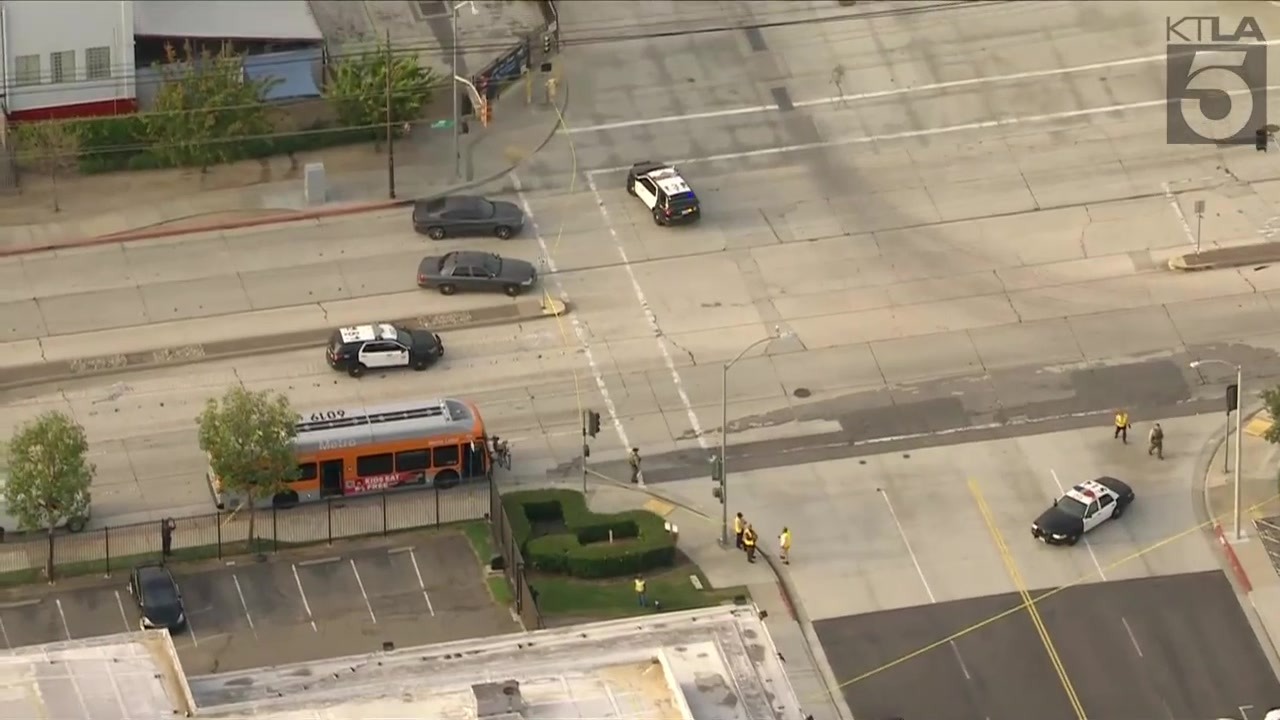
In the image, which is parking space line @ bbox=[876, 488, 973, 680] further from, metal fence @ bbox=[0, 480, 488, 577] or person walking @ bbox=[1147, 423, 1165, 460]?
metal fence @ bbox=[0, 480, 488, 577]

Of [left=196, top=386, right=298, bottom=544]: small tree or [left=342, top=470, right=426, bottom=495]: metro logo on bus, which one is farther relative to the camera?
[left=342, top=470, right=426, bottom=495]: metro logo on bus

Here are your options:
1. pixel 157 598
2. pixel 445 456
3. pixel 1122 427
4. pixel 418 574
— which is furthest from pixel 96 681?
pixel 1122 427

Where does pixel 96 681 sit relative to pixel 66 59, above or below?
below

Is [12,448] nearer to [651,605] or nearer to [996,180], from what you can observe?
[651,605]

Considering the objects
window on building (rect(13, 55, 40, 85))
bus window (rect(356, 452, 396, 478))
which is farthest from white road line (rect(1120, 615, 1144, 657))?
window on building (rect(13, 55, 40, 85))

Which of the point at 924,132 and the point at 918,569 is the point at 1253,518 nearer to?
the point at 918,569
